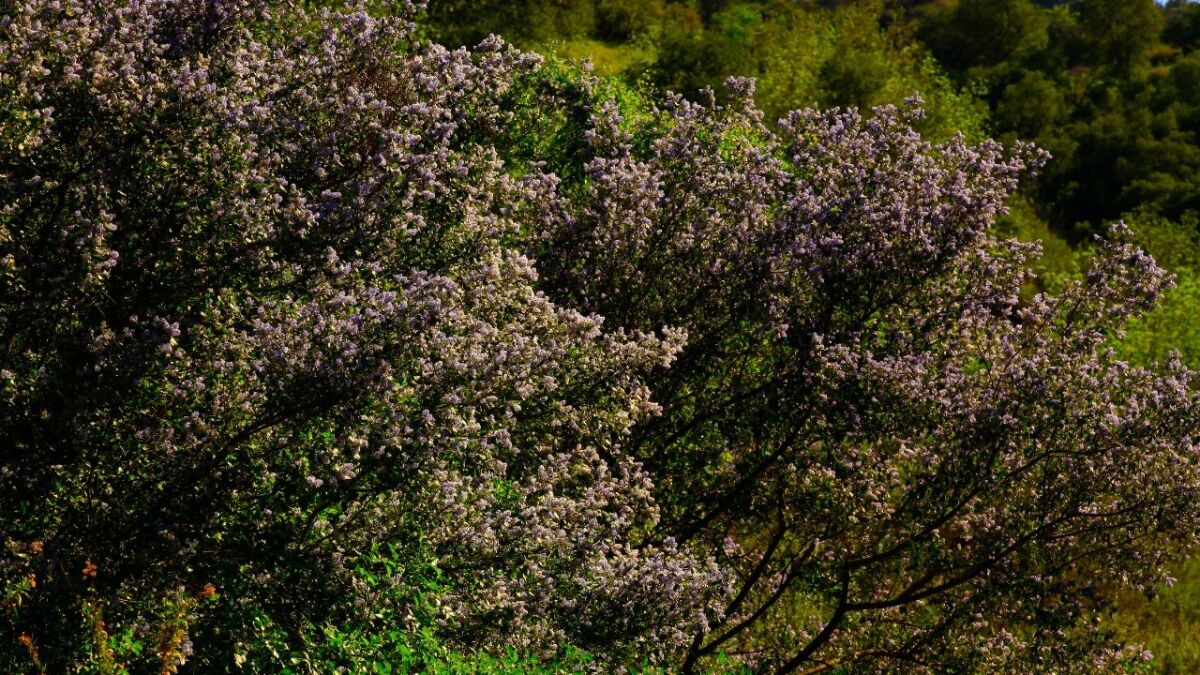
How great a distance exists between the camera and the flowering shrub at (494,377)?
9992 mm

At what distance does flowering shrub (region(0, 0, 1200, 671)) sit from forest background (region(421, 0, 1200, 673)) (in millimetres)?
12104

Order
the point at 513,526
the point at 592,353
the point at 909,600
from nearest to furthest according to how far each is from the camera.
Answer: the point at 513,526, the point at 592,353, the point at 909,600

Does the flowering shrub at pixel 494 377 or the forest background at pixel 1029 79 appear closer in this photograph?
the flowering shrub at pixel 494 377

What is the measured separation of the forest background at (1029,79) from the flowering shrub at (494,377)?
1210 centimetres

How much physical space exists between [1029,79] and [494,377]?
9011 centimetres

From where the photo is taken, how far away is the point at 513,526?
39.6 feet

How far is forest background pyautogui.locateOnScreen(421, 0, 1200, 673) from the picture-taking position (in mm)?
47438

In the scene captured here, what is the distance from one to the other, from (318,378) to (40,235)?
2510 mm

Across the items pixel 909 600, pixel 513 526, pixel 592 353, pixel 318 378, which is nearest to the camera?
pixel 318 378

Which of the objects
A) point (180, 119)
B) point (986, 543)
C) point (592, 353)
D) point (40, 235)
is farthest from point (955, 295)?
point (40, 235)

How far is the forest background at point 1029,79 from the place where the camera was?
47.4m

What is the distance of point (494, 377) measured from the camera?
10609mm

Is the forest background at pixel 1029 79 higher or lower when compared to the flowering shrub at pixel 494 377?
higher

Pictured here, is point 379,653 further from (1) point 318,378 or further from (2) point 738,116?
(2) point 738,116
